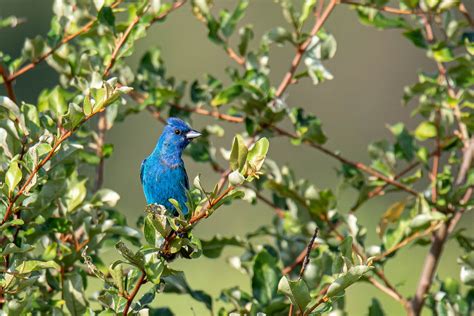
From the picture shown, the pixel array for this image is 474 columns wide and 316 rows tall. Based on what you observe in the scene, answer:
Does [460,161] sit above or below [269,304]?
above

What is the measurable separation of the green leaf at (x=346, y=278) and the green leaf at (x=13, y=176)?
0.63 meters

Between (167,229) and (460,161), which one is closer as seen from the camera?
(167,229)

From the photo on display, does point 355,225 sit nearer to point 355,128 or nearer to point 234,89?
point 234,89

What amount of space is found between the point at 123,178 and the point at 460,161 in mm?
10795

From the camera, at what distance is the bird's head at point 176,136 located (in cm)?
297

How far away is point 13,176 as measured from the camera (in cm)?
190

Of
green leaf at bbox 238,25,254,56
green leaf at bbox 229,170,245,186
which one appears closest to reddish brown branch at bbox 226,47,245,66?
green leaf at bbox 238,25,254,56

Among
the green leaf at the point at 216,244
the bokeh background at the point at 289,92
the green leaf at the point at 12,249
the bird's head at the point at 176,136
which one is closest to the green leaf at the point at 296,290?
the green leaf at the point at 12,249

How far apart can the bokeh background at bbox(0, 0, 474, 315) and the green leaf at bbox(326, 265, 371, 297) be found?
8.36m

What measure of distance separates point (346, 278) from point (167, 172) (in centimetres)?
149

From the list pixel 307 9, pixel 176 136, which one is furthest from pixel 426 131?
pixel 176 136

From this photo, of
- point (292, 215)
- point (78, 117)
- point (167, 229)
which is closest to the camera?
point (167, 229)

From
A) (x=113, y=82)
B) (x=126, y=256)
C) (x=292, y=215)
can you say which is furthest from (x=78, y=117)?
(x=292, y=215)

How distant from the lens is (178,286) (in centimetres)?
250
